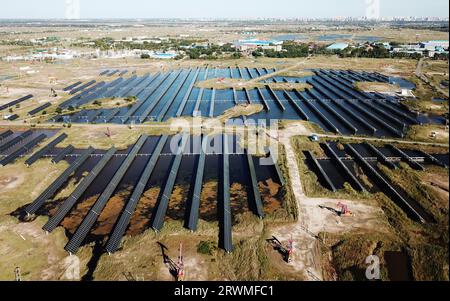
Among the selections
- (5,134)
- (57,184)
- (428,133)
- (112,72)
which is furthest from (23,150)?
(112,72)

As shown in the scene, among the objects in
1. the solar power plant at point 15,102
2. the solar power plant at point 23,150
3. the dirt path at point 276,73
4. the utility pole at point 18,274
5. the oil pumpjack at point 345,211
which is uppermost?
the dirt path at point 276,73

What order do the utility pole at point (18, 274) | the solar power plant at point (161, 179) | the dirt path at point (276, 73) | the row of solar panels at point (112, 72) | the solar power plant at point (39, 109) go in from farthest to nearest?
the row of solar panels at point (112, 72)
the dirt path at point (276, 73)
the solar power plant at point (39, 109)
the solar power plant at point (161, 179)
the utility pole at point (18, 274)

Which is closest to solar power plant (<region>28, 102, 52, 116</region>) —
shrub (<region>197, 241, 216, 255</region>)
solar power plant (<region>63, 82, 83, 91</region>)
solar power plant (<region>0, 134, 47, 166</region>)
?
solar power plant (<region>63, 82, 83, 91</region>)

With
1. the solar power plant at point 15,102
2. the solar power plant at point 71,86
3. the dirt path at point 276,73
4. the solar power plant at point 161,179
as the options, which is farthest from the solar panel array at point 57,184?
the dirt path at point 276,73

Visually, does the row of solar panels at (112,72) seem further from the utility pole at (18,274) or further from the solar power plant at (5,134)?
the utility pole at (18,274)

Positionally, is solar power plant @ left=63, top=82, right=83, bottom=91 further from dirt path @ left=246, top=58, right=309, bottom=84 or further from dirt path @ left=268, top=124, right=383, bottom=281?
dirt path @ left=268, top=124, right=383, bottom=281

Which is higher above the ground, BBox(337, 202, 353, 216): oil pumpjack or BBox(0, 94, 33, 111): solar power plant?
BBox(0, 94, 33, 111): solar power plant

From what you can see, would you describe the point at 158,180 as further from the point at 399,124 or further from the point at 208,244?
the point at 399,124
